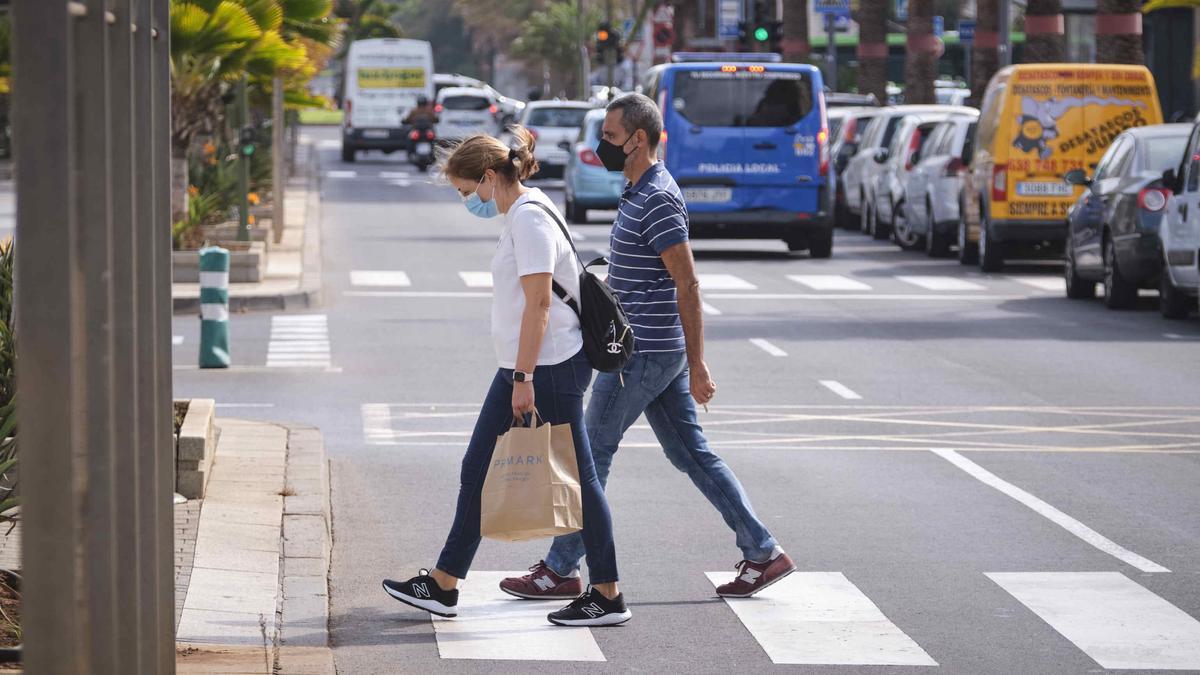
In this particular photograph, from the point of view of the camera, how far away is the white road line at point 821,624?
706 centimetres

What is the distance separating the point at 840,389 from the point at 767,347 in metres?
2.58

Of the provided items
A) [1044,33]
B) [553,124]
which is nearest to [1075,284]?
[1044,33]

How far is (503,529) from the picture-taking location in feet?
24.0

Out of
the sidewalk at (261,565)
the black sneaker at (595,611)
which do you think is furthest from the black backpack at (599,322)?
the sidewalk at (261,565)

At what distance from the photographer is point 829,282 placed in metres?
23.5

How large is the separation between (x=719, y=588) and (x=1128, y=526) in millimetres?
2269

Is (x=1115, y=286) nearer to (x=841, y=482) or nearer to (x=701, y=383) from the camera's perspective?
(x=841, y=482)

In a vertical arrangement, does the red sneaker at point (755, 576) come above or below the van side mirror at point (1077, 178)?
below

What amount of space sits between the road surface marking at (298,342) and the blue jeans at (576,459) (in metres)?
8.04

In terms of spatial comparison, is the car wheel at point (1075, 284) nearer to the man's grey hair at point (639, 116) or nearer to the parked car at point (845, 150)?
the parked car at point (845, 150)

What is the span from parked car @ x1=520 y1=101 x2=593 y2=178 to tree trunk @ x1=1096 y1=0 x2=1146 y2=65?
47.7 ft

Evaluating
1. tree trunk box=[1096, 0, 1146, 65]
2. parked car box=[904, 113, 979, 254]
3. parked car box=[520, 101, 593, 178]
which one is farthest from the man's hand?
parked car box=[520, 101, 593, 178]

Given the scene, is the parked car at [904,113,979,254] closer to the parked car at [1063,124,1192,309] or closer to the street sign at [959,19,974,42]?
the parked car at [1063,124,1192,309]

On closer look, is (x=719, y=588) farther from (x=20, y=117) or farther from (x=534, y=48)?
(x=534, y=48)
